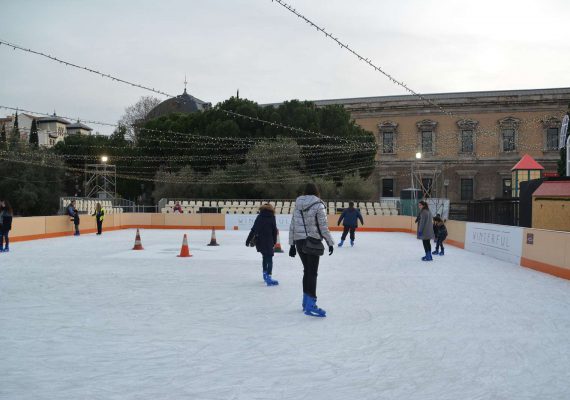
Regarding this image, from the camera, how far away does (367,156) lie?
50594 mm

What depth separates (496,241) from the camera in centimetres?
1781

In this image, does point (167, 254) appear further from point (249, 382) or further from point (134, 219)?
point (134, 219)

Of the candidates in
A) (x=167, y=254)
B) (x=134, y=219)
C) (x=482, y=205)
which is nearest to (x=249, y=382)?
(x=167, y=254)

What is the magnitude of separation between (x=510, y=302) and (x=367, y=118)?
49910mm

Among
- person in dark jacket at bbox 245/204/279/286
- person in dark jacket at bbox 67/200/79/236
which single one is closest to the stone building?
person in dark jacket at bbox 67/200/79/236

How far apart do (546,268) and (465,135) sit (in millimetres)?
44585

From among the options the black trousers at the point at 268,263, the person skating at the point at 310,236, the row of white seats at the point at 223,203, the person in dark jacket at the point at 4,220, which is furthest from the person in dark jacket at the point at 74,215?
the person skating at the point at 310,236

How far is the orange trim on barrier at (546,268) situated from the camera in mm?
12811

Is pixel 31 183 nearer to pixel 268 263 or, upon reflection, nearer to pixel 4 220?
pixel 4 220

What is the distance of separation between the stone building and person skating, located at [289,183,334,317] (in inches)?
1872

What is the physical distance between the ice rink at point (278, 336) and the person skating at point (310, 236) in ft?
1.20

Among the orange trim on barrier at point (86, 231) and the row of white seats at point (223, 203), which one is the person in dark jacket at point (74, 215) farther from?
the row of white seats at point (223, 203)

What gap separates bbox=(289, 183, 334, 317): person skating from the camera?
24.4 ft

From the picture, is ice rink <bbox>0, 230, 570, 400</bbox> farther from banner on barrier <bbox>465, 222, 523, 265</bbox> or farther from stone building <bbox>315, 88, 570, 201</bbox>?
stone building <bbox>315, 88, 570, 201</bbox>
